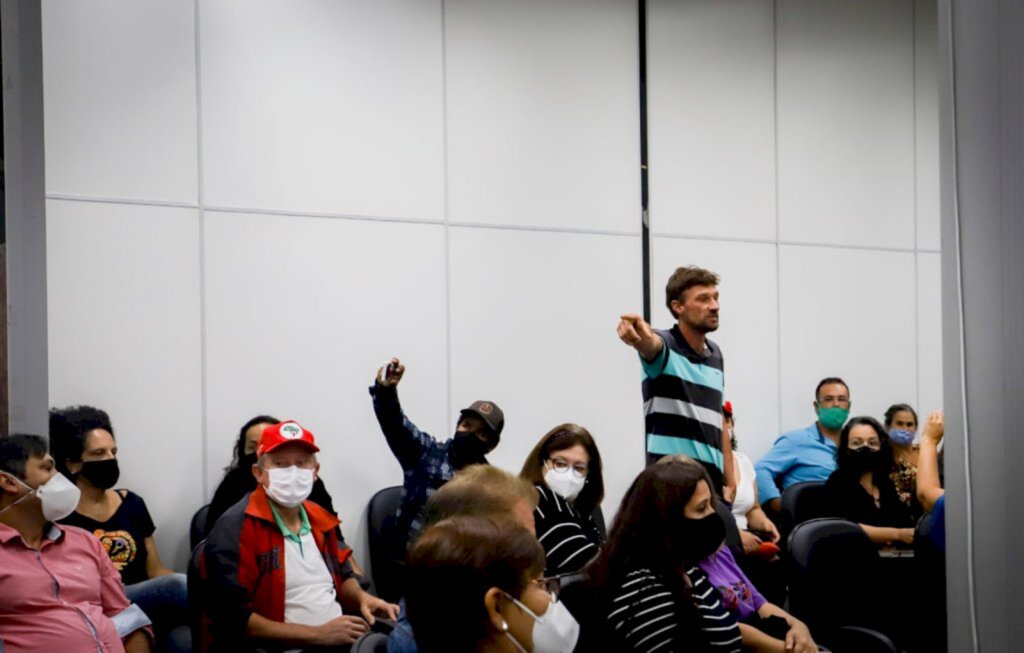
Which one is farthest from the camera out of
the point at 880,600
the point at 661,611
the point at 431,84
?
the point at 431,84

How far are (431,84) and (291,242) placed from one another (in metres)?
1.07

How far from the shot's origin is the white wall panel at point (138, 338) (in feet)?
14.0

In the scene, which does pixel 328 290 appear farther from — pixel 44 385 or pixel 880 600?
pixel 880 600

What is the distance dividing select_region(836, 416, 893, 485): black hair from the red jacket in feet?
8.78

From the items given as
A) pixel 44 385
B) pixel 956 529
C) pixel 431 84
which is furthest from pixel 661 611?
pixel 431 84

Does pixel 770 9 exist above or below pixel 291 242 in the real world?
above

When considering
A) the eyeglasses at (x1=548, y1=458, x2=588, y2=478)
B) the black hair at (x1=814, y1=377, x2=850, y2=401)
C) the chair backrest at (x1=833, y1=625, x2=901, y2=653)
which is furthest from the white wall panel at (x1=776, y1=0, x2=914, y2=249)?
the chair backrest at (x1=833, y1=625, x2=901, y2=653)

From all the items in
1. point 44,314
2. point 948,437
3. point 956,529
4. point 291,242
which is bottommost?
point 956,529

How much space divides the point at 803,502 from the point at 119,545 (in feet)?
9.60

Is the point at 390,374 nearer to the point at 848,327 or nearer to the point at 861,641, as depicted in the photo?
the point at 861,641

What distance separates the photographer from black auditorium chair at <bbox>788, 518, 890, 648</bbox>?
11.9 ft

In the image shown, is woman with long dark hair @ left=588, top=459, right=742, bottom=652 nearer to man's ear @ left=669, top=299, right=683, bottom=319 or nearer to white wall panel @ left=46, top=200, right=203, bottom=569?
man's ear @ left=669, top=299, right=683, bottom=319

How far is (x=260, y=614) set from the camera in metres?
3.32

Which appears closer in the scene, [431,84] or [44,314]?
[44,314]
